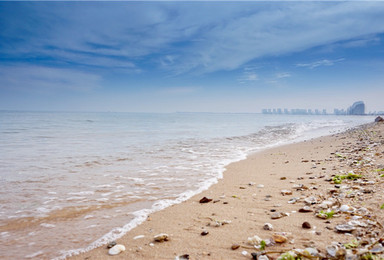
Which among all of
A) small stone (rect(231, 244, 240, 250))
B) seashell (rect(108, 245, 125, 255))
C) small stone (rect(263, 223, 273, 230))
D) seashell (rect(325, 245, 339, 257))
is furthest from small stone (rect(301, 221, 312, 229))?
seashell (rect(108, 245, 125, 255))

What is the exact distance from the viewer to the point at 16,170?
841 cm

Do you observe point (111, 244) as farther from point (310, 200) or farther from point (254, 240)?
point (310, 200)

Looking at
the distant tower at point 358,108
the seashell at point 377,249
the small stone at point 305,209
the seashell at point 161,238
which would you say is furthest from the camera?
the distant tower at point 358,108

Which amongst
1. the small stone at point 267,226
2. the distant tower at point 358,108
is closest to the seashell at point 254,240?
the small stone at point 267,226

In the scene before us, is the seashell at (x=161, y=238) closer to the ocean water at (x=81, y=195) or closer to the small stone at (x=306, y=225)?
the ocean water at (x=81, y=195)

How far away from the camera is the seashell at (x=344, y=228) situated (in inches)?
114

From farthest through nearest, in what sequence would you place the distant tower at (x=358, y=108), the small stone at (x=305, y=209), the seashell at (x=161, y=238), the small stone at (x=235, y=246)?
the distant tower at (x=358, y=108), the small stone at (x=305, y=209), the seashell at (x=161, y=238), the small stone at (x=235, y=246)

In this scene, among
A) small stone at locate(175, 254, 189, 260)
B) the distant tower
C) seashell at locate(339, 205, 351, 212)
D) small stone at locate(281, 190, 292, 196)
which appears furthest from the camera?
the distant tower

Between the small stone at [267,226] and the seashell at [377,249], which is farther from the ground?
the seashell at [377,249]

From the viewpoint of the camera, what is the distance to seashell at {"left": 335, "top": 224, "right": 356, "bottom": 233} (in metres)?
2.90

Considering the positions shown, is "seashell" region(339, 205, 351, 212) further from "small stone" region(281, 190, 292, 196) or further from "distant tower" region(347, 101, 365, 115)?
"distant tower" region(347, 101, 365, 115)

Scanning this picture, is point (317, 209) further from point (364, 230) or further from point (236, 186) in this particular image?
point (236, 186)

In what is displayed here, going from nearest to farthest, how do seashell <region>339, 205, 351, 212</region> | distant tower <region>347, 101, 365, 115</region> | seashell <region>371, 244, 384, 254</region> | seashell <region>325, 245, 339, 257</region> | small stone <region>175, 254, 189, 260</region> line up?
seashell <region>371, 244, 384, 254</region>, seashell <region>325, 245, 339, 257</region>, small stone <region>175, 254, 189, 260</region>, seashell <region>339, 205, 351, 212</region>, distant tower <region>347, 101, 365, 115</region>

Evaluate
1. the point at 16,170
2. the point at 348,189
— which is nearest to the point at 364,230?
the point at 348,189
